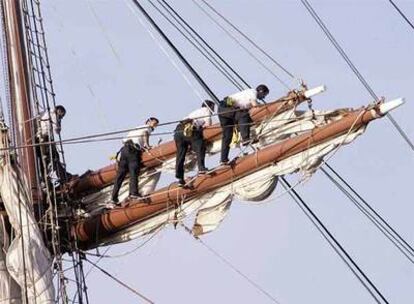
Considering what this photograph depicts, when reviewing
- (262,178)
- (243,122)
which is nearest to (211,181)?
(262,178)

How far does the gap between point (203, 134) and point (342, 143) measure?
1.99 m

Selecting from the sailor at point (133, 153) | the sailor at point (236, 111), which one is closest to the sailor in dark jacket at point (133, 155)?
the sailor at point (133, 153)

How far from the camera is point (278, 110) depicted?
3503 centimetres

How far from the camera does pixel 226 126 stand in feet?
113

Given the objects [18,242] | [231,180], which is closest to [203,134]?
[231,180]

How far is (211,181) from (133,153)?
3.90 feet

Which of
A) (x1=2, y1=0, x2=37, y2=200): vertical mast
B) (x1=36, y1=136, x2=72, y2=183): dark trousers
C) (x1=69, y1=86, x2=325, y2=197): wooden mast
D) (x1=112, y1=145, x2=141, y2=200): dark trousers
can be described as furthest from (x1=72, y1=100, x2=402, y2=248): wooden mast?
(x1=2, y1=0, x2=37, y2=200): vertical mast

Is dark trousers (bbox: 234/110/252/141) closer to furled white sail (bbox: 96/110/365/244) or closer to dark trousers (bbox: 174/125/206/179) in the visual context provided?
furled white sail (bbox: 96/110/365/244)

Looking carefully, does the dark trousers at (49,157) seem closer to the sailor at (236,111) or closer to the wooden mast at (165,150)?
the wooden mast at (165,150)

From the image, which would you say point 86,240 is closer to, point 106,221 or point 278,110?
point 106,221

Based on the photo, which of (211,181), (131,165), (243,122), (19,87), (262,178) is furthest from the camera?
(19,87)

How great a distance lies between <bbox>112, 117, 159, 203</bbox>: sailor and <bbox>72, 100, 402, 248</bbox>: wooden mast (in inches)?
10.4

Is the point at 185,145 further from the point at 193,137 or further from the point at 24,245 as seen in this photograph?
the point at 24,245

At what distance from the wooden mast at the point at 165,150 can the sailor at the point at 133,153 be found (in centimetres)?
19
